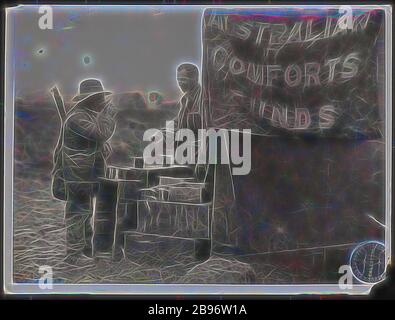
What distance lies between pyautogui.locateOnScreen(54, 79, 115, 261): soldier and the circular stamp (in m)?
→ 2.03

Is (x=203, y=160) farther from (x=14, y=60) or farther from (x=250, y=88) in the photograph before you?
(x=14, y=60)

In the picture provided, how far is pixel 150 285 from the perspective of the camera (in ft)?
13.0

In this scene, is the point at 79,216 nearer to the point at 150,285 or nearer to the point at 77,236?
the point at 77,236

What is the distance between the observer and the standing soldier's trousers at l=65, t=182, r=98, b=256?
3.95 m

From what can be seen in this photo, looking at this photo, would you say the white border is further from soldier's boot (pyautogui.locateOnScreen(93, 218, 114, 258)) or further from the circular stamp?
soldier's boot (pyautogui.locateOnScreen(93, 218, 114, 258))

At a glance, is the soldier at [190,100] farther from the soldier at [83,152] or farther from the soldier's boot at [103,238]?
the soldier's boot at [103,238]

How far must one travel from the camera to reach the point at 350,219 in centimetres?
395

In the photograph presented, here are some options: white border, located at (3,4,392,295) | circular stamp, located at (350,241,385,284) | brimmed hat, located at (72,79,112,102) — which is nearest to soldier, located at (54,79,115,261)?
brimmed hat, located at (72,79,112,102)

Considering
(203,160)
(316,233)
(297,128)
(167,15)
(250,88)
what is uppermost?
(167,15)

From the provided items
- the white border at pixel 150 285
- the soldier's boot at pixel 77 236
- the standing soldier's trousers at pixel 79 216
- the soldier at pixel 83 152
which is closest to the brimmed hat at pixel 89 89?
the soldier at pixel 83 152

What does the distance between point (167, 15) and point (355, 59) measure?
1.48 metres
